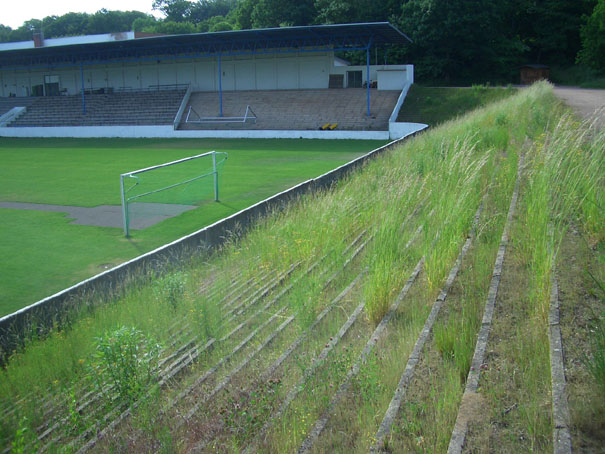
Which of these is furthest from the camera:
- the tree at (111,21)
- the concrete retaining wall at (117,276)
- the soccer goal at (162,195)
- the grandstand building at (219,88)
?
the tree at (111,21)

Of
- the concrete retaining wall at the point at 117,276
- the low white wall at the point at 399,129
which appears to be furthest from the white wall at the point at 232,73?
the concrete retaining wall at the point at 117,276

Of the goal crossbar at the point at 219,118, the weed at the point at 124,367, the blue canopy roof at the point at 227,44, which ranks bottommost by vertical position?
the goal crossbar at the point at 219,118

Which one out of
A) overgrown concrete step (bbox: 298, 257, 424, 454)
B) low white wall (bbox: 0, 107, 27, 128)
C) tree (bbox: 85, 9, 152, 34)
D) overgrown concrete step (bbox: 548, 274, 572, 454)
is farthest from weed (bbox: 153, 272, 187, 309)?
tree (bbox: 85, 9, 152, 34)

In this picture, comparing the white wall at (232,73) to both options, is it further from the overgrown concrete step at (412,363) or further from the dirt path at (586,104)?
the overgrown concrete step at (412,363)

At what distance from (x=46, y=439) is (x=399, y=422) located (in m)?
2.84

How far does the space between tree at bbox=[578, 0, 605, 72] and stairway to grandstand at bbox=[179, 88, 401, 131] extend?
74.7ft

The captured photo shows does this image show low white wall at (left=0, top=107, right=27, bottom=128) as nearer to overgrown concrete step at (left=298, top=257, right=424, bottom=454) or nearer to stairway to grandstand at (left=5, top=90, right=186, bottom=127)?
stairway to grandstand at (left=5, top=90, right=186, bottom=127)

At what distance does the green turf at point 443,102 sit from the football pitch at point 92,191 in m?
6.85

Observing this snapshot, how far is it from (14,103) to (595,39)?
5170 cm

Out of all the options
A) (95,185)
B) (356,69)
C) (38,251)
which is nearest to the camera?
(38,251)

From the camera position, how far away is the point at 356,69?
140 ft

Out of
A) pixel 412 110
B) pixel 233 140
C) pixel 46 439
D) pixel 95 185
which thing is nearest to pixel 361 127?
pixel 412 110

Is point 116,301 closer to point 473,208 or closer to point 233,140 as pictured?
point 473,208

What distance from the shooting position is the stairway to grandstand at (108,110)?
41625 mm
